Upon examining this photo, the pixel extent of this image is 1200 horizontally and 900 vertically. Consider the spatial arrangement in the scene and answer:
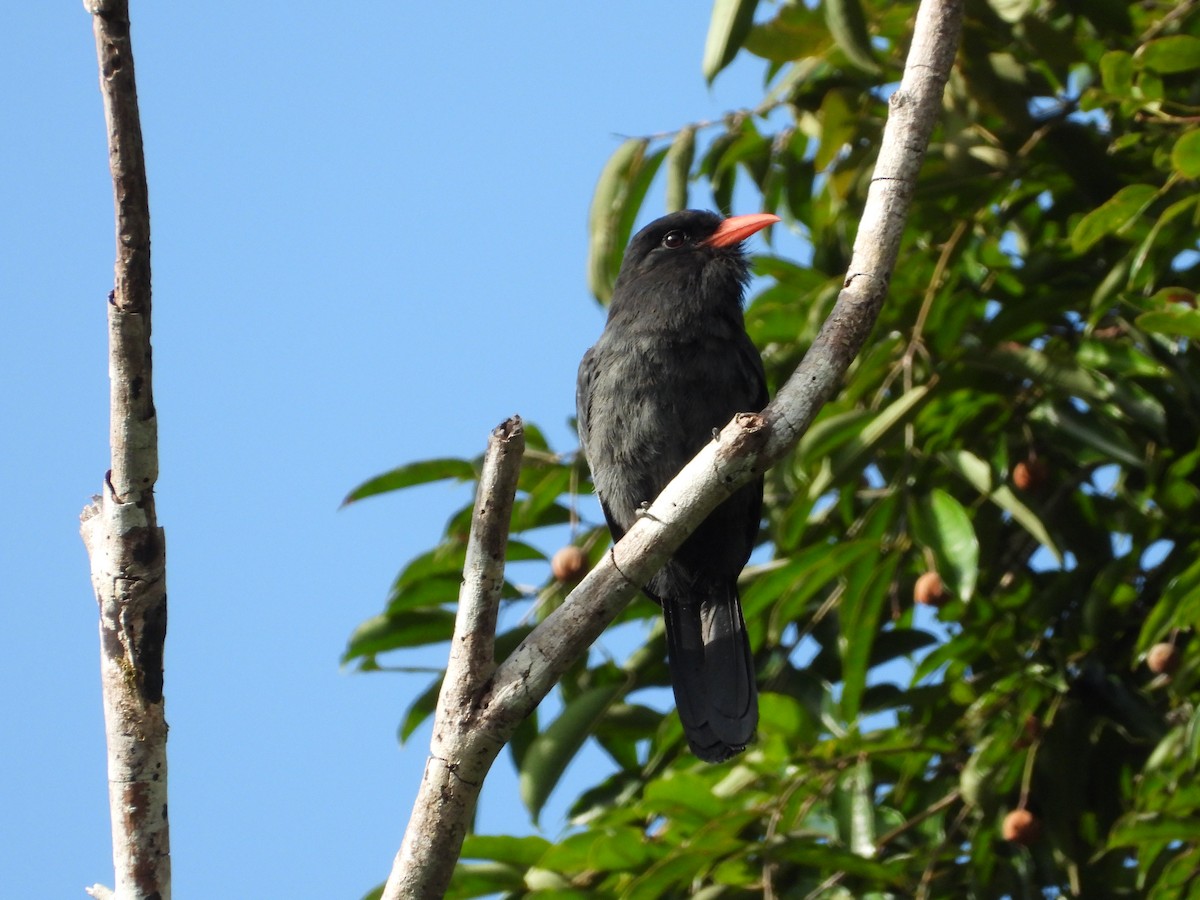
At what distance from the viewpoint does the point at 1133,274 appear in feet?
12.0

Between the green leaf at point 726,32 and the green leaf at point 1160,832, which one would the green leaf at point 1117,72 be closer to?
the green leaf at point 726,32

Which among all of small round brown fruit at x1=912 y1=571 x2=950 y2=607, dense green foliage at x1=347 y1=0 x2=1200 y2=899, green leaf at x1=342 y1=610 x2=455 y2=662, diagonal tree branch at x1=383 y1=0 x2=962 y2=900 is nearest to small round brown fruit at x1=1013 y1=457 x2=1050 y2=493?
dense green foliage at x1=347 y1=0 x2=1200 y2=899

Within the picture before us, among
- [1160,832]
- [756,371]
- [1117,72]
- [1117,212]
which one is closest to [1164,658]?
[1160,832]

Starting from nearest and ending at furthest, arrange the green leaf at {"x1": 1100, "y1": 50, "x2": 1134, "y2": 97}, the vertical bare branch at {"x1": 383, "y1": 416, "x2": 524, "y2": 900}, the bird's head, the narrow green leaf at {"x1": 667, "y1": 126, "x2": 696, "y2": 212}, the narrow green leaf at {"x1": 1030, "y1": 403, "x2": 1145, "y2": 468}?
the vertical bare branch at {"x1": 383, "y1": 416, "x2": 524, "y2": 900}
the green leaf at {"x1": 1100, "y1": 50, "x2": 1134, "y2": 97}
the narrow green leaf at {"x1": 1030, "y1": 403, "x2": 1145, "y2": 468}
the bird's head
the narrow green leaf at {"x1": 667, "y1": 126, "x2": 696, "y2": 212}

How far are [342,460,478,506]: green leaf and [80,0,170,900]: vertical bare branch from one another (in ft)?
5.20

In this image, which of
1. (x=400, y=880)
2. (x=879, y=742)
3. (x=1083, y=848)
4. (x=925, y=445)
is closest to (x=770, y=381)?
(x=925, y=445)

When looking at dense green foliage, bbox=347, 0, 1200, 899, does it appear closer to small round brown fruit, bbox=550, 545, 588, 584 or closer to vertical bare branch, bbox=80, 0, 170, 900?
small round brown fruit, bbox=550, 545, 588, 584

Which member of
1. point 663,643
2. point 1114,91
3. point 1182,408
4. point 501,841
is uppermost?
point 1114,91

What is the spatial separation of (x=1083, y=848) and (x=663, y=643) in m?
1.26

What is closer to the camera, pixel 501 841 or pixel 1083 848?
pixel 501 841

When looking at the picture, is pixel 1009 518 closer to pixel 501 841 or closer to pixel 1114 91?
pixel 1114 91

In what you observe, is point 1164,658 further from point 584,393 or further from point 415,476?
point 415,476

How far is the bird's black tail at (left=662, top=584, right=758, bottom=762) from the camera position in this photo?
347 cm

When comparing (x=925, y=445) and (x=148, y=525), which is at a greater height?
(x=925, y=445)
